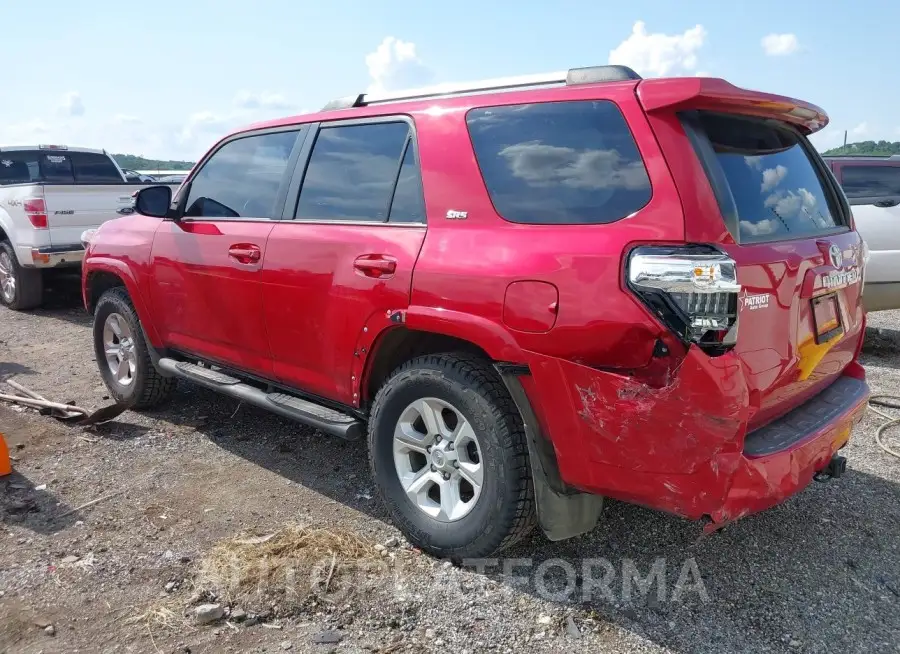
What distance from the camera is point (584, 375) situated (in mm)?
2545

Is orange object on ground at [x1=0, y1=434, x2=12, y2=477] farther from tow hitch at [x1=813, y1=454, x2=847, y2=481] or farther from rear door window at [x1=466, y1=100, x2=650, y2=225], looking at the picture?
tow hitch at [x1=813, y1=454, x2=847, y2=481]

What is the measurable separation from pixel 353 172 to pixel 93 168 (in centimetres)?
945

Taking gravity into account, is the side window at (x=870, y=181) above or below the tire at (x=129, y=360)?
above

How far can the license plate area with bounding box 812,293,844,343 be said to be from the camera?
9.37 feet

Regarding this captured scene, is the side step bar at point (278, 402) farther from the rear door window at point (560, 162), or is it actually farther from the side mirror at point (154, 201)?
the rear door window at point (560, 162)

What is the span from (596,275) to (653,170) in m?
0.41

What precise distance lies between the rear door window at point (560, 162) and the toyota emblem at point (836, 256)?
99 centimetres

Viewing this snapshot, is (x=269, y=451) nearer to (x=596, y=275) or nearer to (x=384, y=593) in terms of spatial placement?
(x=384, y=593)

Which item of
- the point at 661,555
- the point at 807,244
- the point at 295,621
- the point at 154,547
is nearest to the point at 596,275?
the point at 807,244

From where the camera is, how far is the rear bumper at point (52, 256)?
843 centimetres

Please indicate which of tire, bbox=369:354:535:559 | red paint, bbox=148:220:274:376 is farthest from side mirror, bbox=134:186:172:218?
tire, bbox=369:354:535:559

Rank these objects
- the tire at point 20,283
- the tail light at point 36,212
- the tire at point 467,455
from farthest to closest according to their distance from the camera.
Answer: the tire at point 20,283
the tail light at point 36,212
the tire at point 467,455

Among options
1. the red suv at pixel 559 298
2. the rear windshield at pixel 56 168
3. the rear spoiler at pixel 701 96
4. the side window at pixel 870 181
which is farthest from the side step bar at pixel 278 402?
the rear windshield at pixel 56 168

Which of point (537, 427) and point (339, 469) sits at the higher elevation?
point (537, 427)
